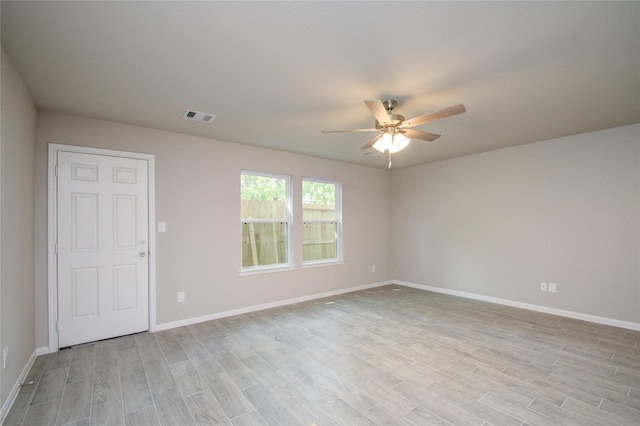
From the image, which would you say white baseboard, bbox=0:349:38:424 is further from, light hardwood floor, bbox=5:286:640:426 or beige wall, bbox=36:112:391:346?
beige wall, bbox=36:112:391:346

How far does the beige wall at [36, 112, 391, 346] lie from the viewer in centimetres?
312

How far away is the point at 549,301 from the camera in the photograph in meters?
4.24

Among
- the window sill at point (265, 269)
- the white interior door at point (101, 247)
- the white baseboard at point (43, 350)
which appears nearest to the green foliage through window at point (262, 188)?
the window sill at point (265, 269)

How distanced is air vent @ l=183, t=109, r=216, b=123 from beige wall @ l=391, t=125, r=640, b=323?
13.7ft

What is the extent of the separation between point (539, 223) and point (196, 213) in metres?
4.96

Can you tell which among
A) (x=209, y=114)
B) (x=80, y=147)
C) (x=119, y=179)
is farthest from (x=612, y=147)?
(x=80, y=147)

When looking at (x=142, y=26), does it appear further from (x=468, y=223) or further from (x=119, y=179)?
(x=468, y=223)

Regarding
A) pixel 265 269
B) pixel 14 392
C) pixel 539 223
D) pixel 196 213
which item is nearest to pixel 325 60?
pixel 196 213

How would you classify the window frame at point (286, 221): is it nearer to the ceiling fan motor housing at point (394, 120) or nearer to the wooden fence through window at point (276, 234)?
the wooden fence through window at point (276, 234)

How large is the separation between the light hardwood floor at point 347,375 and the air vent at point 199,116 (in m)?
2.50

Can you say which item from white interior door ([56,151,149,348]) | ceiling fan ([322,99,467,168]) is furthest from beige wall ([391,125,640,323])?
white interior door ([56,151,149,348])

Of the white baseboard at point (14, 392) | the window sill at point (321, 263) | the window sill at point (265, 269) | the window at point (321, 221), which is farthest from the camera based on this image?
the window at point (321, 221)

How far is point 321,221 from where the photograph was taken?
541 centimetres

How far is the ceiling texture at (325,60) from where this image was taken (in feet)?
5.50
